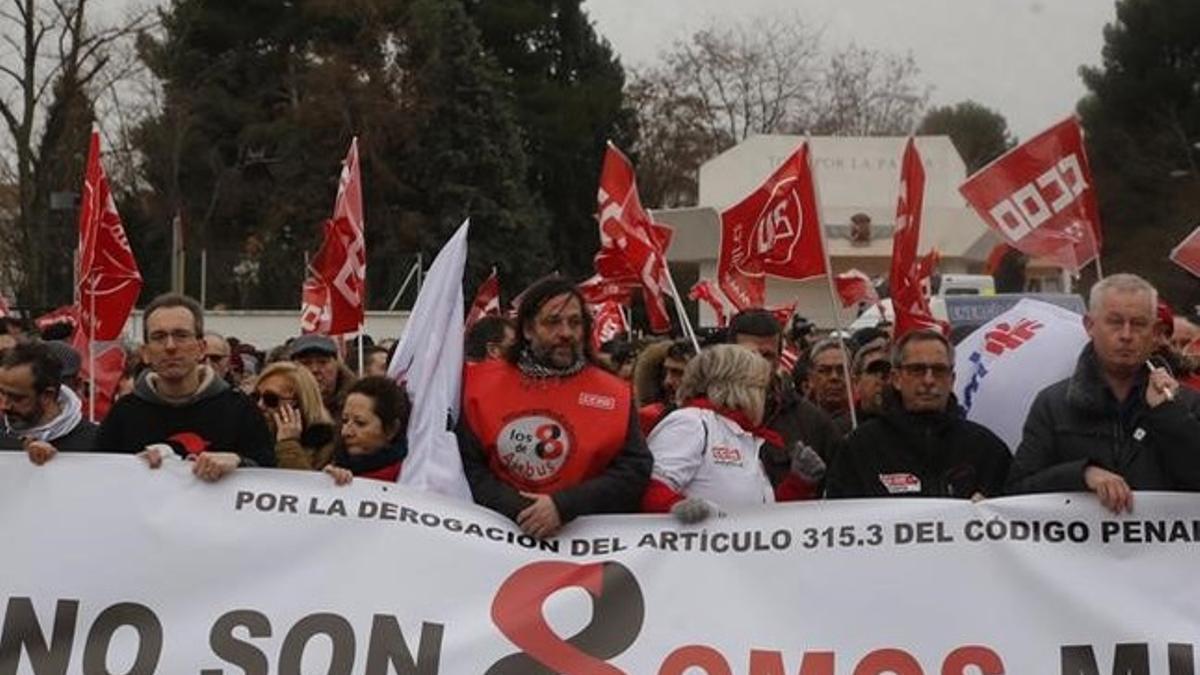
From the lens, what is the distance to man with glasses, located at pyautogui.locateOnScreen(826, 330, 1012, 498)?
548 cm

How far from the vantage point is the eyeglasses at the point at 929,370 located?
5.50 metres

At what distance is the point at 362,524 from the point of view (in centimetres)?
542

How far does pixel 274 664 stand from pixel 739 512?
144 centimetres

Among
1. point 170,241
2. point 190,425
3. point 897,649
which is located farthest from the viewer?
point 170,241

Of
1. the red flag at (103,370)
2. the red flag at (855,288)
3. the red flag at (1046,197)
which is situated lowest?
the red flag at (103,370)

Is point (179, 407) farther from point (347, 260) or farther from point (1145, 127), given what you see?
point (1145, 127)

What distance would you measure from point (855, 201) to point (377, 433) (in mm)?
51413

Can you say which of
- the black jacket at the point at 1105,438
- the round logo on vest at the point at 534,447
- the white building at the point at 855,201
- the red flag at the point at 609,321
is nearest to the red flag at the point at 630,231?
the red flag at the point at 609,321

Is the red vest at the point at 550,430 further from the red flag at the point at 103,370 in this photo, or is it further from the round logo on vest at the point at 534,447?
the red flag at the point at 103,370

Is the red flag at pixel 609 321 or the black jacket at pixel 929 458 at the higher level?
the red flag at pixel 609 321

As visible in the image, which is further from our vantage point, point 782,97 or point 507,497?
point 782,97

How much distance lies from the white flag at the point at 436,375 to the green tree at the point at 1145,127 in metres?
55.6

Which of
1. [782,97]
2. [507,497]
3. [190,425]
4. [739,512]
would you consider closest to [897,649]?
[739,512]

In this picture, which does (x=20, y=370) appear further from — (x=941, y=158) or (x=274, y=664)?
(x=941, y=158)
